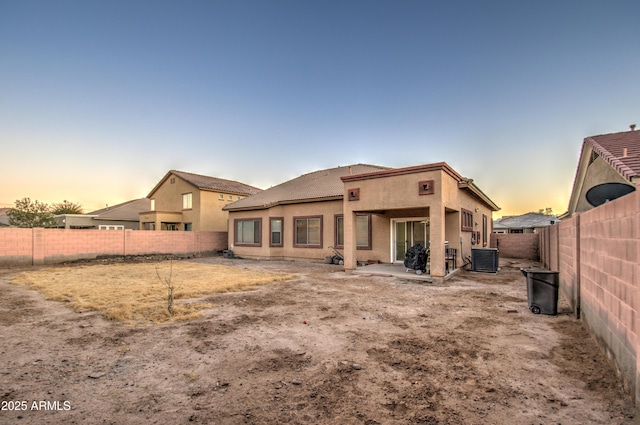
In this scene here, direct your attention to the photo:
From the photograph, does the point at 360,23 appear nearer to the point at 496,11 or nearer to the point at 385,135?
the point at 496,11

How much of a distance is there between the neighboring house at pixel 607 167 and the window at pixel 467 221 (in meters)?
4.29

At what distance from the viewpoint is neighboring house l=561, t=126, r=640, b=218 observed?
7.20 m

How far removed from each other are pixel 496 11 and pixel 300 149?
12209mm

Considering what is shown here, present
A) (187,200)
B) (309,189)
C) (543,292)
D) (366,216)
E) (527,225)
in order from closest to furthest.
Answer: (543,292), (366,216), (309,189), (187,200), (527,225)

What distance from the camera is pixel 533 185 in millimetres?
21328

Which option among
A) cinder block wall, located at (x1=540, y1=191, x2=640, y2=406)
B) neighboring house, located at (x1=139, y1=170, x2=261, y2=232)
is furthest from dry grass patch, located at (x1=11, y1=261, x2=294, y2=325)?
neighboring house, located at (x1=139, y1=170, x2=261, y2=232)

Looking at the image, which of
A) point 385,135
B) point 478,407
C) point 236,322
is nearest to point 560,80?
point 385,135

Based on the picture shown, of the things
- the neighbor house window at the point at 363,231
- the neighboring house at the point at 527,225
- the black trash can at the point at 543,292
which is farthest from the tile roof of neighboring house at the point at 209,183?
the neighboring house at the point at 527,225

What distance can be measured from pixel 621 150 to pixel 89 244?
86.7 ft

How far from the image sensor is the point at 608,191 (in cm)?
709

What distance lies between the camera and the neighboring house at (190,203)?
24266mm

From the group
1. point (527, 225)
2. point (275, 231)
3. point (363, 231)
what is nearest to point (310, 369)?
point (363, 231)

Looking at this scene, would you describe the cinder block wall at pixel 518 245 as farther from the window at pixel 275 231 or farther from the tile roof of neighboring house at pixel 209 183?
the tile roof of neighboring house at pixel 209 183

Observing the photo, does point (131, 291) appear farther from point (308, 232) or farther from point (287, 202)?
point (287, 202)
